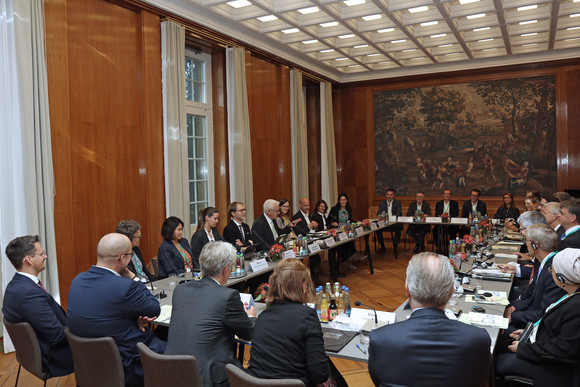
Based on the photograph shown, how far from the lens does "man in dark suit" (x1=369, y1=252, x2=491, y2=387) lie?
1917 millimetres

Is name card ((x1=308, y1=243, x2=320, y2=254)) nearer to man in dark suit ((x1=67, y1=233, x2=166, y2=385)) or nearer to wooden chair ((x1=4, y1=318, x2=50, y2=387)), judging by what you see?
man in dark suit ((x1=67, y1=233, x2=166, y2=385))

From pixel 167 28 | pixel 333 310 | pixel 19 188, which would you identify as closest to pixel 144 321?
pixel 333 310

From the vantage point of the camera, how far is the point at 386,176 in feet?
42.7

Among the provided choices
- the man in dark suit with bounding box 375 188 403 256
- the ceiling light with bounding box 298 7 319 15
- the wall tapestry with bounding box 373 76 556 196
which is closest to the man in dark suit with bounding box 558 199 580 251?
the ceiling light with bounding box 298 7 319 15

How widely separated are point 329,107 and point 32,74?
28.2 feet

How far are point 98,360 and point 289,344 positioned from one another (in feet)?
4.18

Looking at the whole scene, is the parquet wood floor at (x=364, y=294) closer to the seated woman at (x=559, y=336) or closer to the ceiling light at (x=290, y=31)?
the seated woman at (x=559, y=336)

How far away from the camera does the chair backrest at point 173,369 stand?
8.10 ft

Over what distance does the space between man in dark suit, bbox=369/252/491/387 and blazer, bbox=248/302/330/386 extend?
438 mm

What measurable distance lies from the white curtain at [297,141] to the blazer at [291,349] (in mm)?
8301

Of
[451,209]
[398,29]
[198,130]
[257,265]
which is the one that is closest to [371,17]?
[398,29]

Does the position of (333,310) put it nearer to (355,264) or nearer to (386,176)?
(355,264)

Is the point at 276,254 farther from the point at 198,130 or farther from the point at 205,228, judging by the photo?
the point at 198,130

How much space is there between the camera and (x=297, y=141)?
35.9 ft
